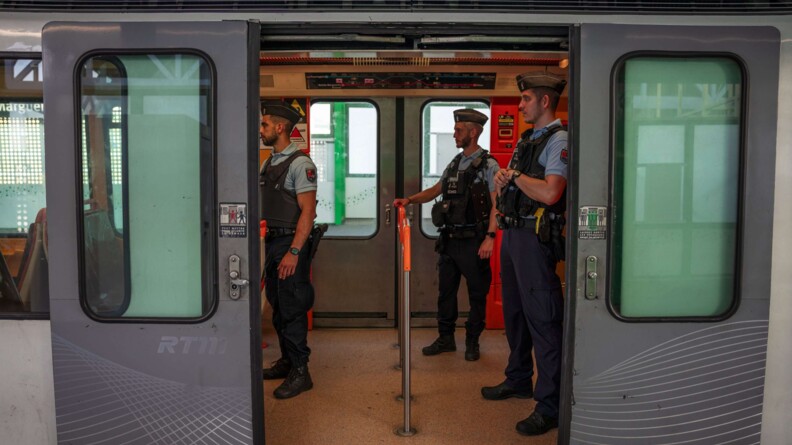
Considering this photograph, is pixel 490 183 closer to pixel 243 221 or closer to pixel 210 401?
pixel 243 221

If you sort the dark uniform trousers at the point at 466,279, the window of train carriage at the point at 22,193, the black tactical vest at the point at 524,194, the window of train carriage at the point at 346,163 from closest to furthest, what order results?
the window of train carriage at the point at 22,193, the black tactical vest at the point at 524,194, the dark uniform trousers at the point at 466,279, the window of train carriage at the point at 346,163

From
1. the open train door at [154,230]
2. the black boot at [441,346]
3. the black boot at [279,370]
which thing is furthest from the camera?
the black boot at [441,346]

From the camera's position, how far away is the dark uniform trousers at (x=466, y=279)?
172 inches

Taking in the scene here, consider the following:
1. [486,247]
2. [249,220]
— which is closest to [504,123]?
[486,247]

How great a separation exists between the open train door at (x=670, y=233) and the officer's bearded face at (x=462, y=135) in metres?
1.78

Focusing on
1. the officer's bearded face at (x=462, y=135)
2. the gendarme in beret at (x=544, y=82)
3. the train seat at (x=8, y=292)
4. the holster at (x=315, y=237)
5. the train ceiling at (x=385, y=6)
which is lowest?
the train seat at (x=8, y=292)

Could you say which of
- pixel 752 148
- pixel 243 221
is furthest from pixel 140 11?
pixel 752 148

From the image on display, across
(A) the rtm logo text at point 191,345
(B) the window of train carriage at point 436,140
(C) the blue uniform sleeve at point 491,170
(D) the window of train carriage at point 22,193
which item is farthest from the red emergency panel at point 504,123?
(D) the window of train carriage at point 22,193

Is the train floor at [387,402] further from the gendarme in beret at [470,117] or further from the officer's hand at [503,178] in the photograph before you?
the gendarme in beret at [470,117]

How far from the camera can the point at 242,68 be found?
253 centimetres

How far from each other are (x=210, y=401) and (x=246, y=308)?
443 millimetres

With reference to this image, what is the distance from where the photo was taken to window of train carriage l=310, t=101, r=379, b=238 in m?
5.19

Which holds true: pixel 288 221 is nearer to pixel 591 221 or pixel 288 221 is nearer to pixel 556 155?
pixel 556 155

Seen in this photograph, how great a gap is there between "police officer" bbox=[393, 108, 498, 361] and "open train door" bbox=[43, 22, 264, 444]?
180 centimetres
